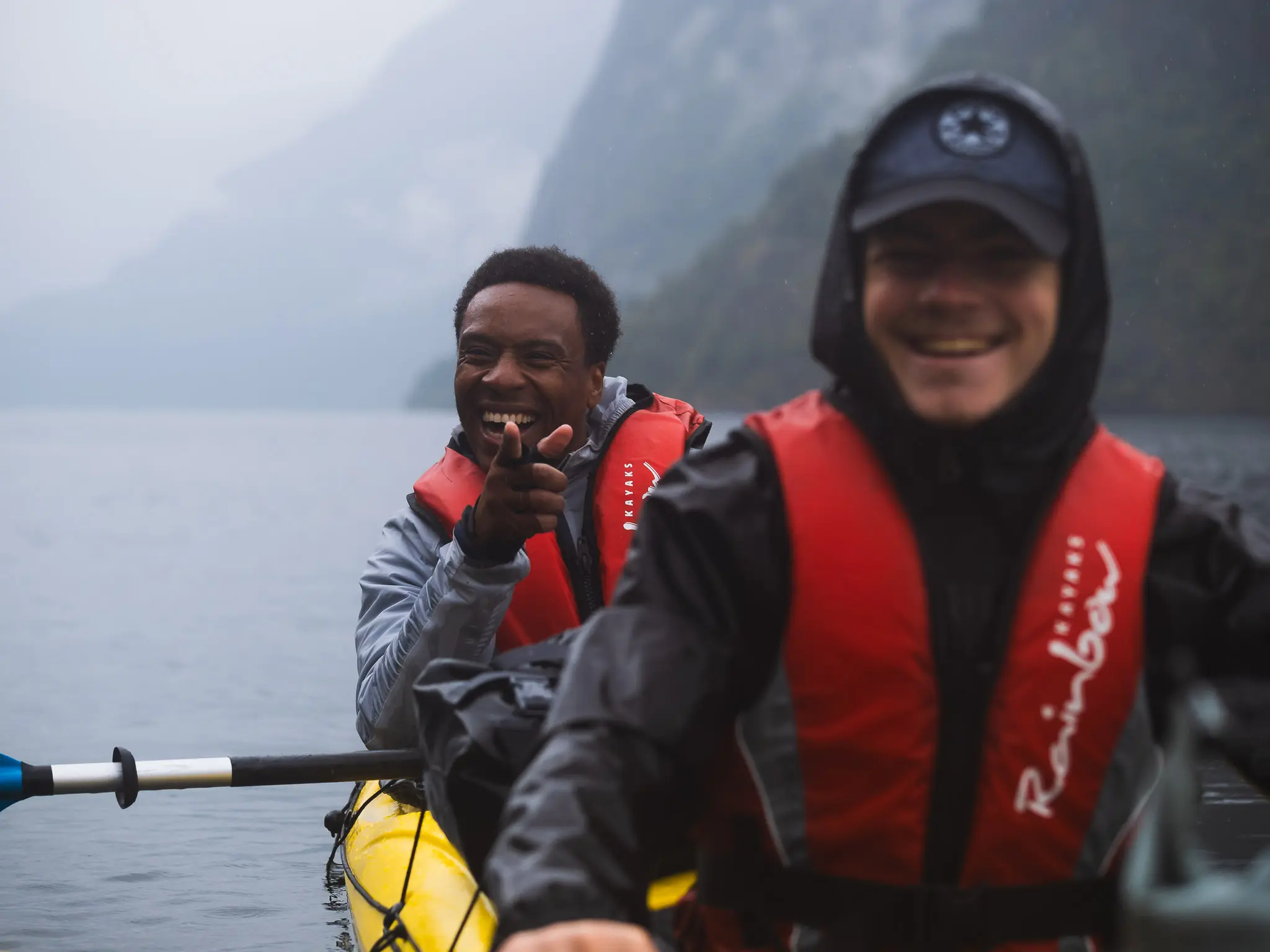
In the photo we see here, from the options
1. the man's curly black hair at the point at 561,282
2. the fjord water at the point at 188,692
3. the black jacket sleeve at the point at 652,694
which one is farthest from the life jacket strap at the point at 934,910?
the fjord water at the point at 188,692

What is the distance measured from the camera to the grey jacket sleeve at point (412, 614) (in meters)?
3.41

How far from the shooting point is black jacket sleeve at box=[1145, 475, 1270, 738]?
1.72 m

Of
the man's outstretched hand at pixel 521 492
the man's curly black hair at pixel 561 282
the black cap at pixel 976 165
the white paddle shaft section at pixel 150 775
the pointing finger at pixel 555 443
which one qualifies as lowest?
the white paddle shaft section at pixel 150 775

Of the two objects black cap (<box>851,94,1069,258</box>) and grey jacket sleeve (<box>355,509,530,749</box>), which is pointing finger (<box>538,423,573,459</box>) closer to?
grey jacket sleeve (<box>355,509,530,749</box>)

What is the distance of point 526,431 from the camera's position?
391 centimetres

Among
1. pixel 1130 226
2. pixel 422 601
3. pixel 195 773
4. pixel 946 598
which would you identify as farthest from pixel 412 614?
pixel 1130 226

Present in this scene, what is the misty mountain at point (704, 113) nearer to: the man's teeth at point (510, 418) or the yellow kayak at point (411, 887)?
the yellow kayak at point (411, 887)

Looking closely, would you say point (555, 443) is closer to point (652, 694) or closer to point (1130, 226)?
point (652, 694)

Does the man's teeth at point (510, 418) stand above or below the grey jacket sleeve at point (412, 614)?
above

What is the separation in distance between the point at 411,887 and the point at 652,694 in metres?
2.20

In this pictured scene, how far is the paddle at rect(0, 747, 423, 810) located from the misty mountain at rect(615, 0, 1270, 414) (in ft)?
265

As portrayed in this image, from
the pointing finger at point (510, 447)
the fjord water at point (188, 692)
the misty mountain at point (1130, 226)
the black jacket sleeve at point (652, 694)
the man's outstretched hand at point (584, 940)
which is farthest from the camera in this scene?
the misty mountain at point (1130, 226)

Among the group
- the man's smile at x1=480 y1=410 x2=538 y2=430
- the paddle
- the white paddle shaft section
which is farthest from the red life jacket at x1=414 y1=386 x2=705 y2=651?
the white paddle shaft section

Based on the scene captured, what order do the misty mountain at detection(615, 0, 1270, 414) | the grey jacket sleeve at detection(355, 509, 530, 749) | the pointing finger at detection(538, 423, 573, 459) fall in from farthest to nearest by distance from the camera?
the misty mountain at detection(615, 0, 1270, 414)
the grey jacket sleeve at detection(355, 509, 530, 749)
the pointing finger at detection(538, 423, 573, 459)
